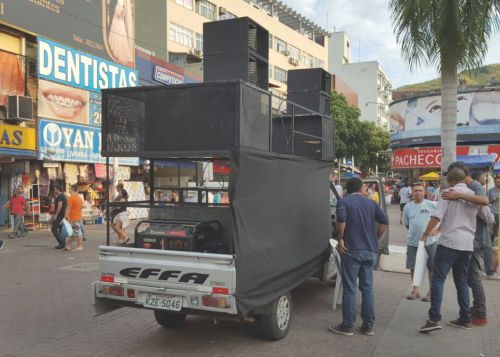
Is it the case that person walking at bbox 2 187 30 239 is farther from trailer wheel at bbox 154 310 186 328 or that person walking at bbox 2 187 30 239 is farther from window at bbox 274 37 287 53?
window at bbox 274 37 287 53

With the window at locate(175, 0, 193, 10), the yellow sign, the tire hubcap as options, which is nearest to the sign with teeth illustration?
the yellow sign

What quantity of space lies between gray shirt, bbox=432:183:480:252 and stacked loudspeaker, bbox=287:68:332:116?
131 inches

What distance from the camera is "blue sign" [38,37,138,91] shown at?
1733cm

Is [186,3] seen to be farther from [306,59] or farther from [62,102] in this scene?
[306,59]

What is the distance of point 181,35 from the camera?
36.2 meters

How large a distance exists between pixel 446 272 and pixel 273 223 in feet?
6.92

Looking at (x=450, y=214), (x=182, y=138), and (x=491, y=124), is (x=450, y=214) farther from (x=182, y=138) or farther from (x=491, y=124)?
(x=491, y=124)

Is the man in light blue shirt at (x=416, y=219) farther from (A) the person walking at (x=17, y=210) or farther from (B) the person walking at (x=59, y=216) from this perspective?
(A) the person walking at (x=17, y=210)

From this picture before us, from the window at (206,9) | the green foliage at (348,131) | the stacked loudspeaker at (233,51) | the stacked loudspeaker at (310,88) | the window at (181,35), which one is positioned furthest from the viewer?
the green foliage at (348,131)

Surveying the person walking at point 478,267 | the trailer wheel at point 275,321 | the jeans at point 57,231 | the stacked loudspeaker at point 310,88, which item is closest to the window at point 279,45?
the jeans at point 57,231

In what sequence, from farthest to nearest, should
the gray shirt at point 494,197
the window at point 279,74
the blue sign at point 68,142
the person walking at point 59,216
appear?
the window at point 279,74 → the blue sign at point 68,142 → the person walking at point 59,216 → the gray shirt at point 494,197

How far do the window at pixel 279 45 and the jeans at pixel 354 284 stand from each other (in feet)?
155

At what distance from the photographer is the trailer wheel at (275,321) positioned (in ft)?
16.9

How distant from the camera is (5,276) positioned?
8984 millimetres
